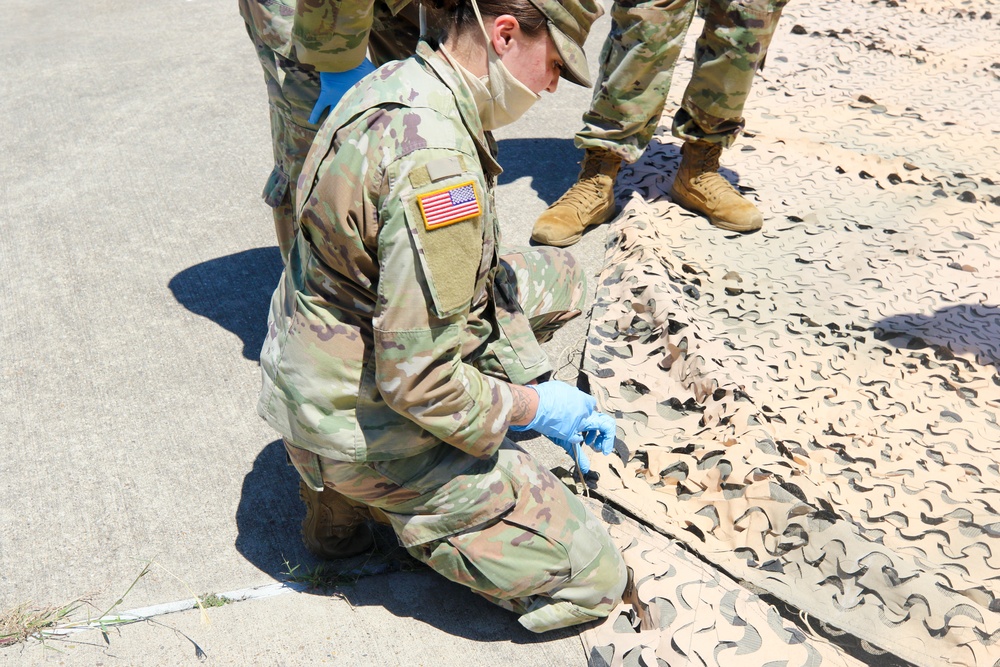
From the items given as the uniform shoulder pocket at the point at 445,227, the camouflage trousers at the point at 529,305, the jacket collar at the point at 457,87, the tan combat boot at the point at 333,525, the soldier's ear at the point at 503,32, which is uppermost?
the soldier's ear at the point at 503,32

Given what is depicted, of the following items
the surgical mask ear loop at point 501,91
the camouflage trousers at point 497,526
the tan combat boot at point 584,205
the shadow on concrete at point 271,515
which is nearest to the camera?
the surgical mask ear loop at point 501,91

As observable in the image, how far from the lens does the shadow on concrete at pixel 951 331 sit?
2.90 m

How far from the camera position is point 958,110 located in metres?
4.58

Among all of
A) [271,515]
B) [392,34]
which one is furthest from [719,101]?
[271,515]

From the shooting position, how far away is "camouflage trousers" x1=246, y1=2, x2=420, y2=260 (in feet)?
8.44

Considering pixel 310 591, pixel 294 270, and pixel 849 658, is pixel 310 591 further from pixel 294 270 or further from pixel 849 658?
pixel 849 658

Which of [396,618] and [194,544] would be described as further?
[194,544]

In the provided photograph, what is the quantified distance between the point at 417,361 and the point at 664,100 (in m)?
2.32

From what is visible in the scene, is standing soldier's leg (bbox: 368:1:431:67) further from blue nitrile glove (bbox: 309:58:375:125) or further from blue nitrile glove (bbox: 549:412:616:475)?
blue nitrile glove (bbox: 549:412:616:475)

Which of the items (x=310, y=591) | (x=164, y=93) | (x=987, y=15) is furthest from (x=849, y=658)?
(x=987, y=15)

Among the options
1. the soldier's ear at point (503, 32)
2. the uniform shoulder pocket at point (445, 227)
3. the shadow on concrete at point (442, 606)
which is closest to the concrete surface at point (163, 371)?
the shadow on concrete at point (442, 606)

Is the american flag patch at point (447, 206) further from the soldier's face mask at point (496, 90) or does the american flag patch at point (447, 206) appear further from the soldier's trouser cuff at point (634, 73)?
the soldier's trouser cuff at point (634, 73)

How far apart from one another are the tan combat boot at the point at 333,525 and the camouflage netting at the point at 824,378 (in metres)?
0.62

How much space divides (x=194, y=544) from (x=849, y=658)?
1563 mm
